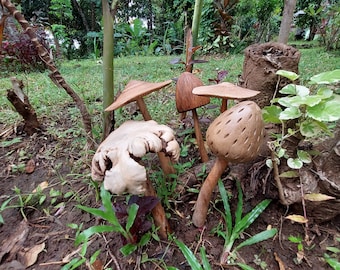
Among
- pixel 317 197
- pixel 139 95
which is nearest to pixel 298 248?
pixel 317 197

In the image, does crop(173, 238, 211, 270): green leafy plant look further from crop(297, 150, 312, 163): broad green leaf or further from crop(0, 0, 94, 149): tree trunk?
crop(0, 0, 94, 149): tree trunk

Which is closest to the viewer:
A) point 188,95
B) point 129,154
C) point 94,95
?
point 129,154

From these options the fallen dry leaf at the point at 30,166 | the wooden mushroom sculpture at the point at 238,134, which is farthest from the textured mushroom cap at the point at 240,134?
the fallen dry leaf at the point at 30,166

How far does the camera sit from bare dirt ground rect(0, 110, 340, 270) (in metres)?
0.95

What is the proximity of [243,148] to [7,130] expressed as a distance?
167 centimetres

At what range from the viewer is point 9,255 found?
39.8 inches

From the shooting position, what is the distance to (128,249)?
896 mm

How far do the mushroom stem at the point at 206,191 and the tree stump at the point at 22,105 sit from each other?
1.23 metres

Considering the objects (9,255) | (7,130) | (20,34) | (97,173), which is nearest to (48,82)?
(7,130)

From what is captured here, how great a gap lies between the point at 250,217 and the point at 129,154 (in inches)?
24.1

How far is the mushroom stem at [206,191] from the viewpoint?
0.92 metres

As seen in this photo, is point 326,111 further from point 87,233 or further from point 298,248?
point 87,233

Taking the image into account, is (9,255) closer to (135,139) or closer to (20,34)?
(135,139)

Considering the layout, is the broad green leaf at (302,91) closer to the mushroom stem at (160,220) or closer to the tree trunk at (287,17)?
the mushroom stem at (160,220)
